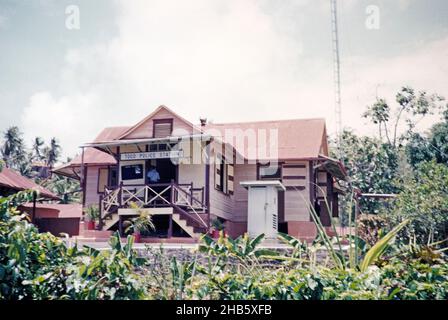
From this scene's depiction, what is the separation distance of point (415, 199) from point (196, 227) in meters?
5.33

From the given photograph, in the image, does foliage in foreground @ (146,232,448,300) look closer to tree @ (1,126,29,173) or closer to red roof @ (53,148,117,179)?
red roof @ (53,148,117,179)

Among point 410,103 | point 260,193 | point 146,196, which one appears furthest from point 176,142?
point 410,103

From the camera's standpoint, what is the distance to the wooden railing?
11346 millimetres

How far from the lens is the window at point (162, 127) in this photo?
12.6 m

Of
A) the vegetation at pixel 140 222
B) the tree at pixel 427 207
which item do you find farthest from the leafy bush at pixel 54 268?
the vegetation at pixel 140 222

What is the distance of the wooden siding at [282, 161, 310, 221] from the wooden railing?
2.36m

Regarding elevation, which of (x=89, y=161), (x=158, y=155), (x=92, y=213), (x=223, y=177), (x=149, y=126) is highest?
(x=149, y=126)

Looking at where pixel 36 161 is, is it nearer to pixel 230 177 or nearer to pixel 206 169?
pixel 230 177

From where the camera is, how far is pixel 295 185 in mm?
12852

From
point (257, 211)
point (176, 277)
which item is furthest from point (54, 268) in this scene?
point (257, 211)

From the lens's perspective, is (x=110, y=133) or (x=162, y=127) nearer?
(x=162, y=127)

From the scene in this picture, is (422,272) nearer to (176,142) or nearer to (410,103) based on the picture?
(176,142)

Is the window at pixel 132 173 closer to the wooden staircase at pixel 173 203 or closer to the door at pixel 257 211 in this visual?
the wooden staircase at pixel 173 203

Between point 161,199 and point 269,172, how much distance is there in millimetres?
2971
